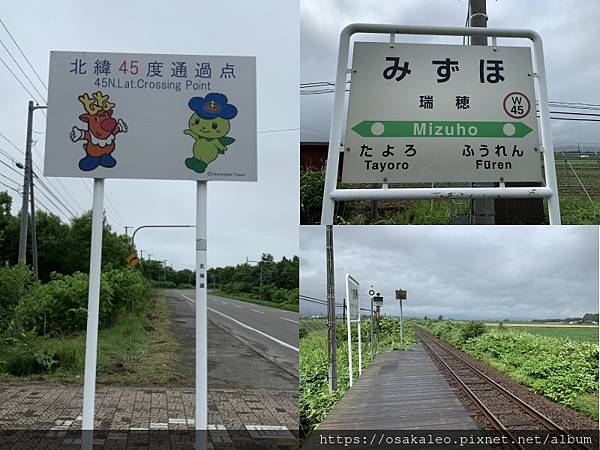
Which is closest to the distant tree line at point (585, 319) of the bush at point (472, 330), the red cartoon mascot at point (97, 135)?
the bush at point (472, 330)

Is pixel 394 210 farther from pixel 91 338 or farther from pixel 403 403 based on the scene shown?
pixel 91 338

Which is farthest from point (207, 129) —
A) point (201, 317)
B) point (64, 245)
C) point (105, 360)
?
point (64, 245)

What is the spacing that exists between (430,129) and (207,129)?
64.4 inches

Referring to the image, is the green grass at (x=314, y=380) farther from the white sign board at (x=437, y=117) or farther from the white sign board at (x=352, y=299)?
the white sign board at (x=437, y=117)

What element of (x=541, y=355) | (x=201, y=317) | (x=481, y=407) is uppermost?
(x=201, y=317)

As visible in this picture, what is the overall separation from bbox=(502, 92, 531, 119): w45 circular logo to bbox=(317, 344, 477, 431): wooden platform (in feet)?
6.35

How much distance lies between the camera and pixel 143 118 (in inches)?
172

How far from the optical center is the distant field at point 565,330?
164 inches

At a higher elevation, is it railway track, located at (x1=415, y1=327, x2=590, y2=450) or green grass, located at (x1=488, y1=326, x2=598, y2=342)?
green grass, located at (x1=488, y1=326, x2=598, y2=342)

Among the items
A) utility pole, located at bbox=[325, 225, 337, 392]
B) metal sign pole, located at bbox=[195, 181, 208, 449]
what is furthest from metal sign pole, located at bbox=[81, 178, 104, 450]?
utility pole, located at bbox=[325, 225, 337, 392]

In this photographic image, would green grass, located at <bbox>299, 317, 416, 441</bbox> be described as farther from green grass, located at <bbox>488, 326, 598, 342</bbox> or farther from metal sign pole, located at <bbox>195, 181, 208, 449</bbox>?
green grass, located at <bbox>488, 326, 598, 342</bbox>

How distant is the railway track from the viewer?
13.7 feet

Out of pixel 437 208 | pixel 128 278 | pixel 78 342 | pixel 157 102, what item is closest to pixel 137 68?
pixel 157 102

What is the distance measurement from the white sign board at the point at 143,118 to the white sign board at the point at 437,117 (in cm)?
92
